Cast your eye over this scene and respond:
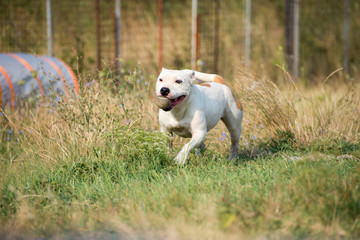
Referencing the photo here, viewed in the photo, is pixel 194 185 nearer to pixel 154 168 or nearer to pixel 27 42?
pixel 154 168

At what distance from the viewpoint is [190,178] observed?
3.92 meters

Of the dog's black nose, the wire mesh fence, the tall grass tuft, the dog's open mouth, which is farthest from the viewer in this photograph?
the wire mesh fence

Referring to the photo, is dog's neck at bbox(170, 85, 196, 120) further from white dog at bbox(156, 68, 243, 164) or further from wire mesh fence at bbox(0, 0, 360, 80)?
wire mesh fence at bbox(0, 0, 360, 80)

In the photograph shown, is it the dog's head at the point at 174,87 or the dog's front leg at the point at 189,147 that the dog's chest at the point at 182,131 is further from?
the dog's head at the point at 174,87

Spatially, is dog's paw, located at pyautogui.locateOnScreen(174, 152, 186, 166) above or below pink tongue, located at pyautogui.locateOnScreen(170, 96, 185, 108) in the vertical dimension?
below

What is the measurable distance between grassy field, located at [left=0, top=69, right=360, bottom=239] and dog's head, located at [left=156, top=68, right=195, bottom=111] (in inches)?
16.5

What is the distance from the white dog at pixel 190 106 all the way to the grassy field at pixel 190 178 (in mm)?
245

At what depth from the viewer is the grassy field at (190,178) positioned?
306cm

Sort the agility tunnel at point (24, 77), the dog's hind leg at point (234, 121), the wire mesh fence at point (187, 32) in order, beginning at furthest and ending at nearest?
the wire mesh fence at point (187, 32), the agility tunnel at point (24, 77), the dog's hind leg at point (234, 121)

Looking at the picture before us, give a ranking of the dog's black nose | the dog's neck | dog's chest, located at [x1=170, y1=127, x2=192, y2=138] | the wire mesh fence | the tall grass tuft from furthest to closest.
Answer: the wire mesh fence → the tall grass tuft → dog's chest, located at [x1=170, y1=127, x2=192, y2=138] → the dog's neck → the dog's black nose

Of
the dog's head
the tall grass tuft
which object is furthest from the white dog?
the tall grass tuft

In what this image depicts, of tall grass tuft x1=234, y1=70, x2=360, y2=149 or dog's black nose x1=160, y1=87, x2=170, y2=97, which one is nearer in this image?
dog's black nose x1=160, y1=87, x2=170, y2=97

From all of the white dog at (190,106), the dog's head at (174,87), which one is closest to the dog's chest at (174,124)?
the white dog at (190,106)

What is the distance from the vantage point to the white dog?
4254 millimetres
